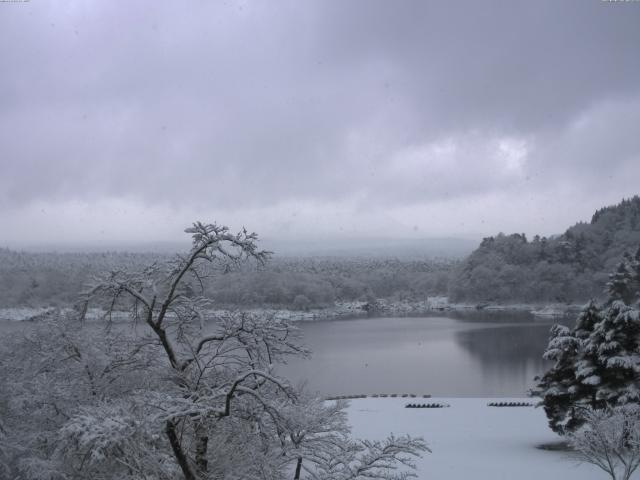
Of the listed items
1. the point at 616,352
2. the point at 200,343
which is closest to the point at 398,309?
the point at 616,352

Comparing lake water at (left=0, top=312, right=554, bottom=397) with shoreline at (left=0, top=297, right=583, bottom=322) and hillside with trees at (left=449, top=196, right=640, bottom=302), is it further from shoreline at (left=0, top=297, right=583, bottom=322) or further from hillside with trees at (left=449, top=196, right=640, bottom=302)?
hillside with trees at (left=449, top=196, right=640, bottom=302)

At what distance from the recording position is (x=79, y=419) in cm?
283

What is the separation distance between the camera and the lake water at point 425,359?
70.3 ft

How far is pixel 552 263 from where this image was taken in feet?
195

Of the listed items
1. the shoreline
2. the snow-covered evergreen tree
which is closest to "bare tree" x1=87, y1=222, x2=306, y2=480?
the snow-covered evergreen tree

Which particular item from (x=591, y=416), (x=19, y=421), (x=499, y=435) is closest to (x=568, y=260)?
(x=499, y=435)

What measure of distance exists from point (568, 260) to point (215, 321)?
60812mm

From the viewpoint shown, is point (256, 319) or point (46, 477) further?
point (46, 477)

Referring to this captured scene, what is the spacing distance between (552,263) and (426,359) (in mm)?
37485

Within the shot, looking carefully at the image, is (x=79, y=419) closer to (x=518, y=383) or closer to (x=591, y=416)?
(x=591, y=416)

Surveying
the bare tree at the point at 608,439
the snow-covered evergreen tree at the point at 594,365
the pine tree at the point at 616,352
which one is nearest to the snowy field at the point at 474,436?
the bare tree at the point at 608,439

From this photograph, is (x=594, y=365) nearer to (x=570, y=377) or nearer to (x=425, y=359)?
(x=570, y=377)

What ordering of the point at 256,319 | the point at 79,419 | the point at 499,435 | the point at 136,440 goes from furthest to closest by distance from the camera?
the point at 499,435
the point at 256,319
the point at 136,440
the point at 79,419

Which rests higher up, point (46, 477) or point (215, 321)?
point (215, 321)
